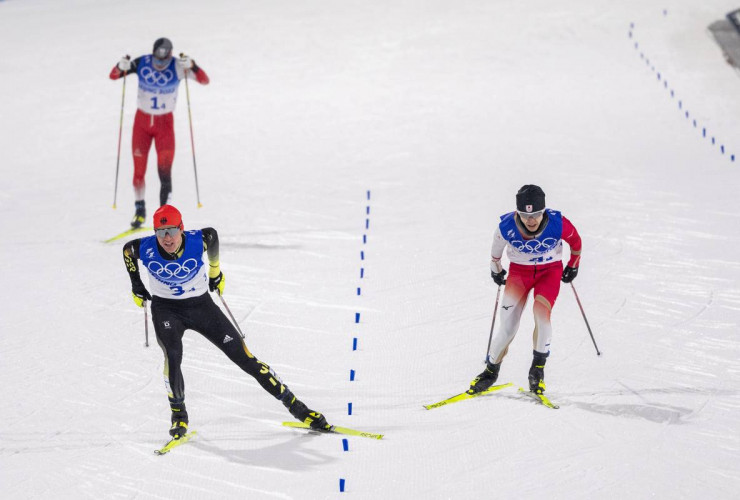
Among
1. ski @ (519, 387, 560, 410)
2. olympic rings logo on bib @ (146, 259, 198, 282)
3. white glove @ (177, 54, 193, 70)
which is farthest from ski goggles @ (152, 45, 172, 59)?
ski @ (519, 387, 560, 410)

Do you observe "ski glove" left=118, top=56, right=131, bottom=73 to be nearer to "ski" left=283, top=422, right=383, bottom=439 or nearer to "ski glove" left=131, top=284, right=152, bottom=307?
"ski glove" left=131, top=284, right=152, bottom=307

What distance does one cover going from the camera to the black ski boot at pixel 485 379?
588 cm

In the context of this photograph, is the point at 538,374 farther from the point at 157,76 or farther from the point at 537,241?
the point at 157,76

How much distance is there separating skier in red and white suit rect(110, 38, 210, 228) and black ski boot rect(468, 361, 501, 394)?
13.7 ft

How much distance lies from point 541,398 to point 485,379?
1.18 ft

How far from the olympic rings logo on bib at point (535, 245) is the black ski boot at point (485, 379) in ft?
2.47

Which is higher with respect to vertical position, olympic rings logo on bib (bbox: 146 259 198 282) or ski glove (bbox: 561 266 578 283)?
ski glove (bbox: 561 266 578 283)

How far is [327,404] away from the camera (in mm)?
5906

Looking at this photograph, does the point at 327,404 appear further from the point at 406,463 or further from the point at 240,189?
the point at 240,189

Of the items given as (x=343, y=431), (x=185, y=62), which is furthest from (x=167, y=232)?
(x=185, y=62)

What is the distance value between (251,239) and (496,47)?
7049 mm

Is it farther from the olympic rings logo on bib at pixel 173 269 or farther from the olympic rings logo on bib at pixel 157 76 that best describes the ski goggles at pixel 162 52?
the olympic rings logo on bib at pixel 173 269

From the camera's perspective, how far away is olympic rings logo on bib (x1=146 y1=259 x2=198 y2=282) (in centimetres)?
529

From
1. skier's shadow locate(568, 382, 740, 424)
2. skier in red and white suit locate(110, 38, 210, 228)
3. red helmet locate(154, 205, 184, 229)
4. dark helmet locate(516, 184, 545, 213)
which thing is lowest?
skier's shadow locate(568, 382, 740, 424)
